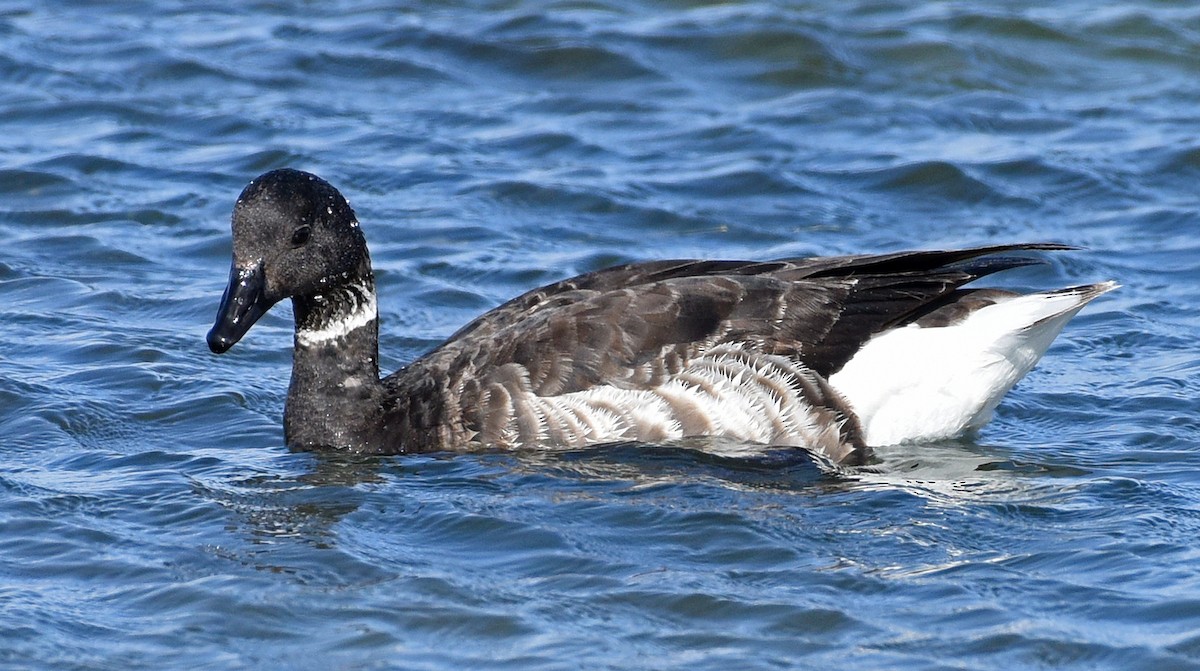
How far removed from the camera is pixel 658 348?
26.7 ft

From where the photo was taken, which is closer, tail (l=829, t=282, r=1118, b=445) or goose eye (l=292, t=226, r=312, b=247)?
goose eye (l=292, t=226, r=312, b=247)

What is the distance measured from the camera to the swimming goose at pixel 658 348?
319 inches

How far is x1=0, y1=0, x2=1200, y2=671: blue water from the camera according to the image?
637 cm

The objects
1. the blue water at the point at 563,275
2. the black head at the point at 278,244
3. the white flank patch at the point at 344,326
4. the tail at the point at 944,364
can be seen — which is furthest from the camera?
the white flank patch at the point at 344,326

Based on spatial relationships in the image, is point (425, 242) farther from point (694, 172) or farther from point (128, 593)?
point (128, 593)

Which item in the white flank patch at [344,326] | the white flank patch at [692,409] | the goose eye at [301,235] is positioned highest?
the goose eye at [301,235]

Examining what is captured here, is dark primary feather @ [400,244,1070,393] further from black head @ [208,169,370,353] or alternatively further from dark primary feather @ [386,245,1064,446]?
black head @ [208,169,370,353]

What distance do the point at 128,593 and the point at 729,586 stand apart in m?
2.30

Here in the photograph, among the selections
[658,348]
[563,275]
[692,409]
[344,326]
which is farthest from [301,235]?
[563,275]

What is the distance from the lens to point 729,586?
662 centimetres

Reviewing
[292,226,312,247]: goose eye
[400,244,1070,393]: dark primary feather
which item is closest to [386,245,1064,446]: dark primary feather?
[400,244,1070,393]: dark primary feather

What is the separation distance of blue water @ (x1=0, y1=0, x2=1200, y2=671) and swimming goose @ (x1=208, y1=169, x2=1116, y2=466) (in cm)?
19

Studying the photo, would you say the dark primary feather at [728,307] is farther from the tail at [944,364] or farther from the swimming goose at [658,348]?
the tail at [944,364]

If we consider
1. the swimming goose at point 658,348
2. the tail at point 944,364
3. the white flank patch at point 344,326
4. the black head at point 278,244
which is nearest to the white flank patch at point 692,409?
the swimming goose at point 658,348
